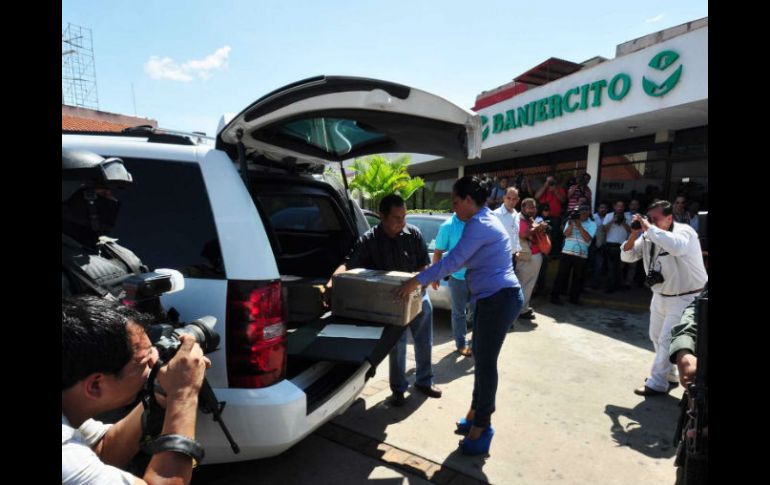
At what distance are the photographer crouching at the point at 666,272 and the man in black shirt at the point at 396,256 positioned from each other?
1917 mm

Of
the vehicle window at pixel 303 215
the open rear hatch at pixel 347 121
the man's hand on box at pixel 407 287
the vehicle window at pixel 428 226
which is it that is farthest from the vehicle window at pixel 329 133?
the vehicle window at pixel 428 226

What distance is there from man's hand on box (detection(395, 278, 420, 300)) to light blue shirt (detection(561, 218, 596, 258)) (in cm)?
504

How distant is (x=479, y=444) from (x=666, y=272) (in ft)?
7.09

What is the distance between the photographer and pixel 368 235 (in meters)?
3.44

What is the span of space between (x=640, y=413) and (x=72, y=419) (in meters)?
3.83

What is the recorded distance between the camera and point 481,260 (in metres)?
2.70

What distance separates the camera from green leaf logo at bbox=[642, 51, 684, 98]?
7.05m

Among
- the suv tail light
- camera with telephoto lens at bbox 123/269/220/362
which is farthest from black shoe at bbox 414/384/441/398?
camera with telephoto lens at bbox 123/269/220/362

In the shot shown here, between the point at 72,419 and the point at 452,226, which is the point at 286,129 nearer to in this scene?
the point at 72,419

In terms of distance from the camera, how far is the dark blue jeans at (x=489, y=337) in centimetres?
266

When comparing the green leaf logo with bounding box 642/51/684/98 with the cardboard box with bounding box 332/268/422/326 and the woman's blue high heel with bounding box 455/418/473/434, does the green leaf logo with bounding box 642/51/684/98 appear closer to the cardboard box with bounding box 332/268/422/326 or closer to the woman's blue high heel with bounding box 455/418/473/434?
the cardboard box with bounding box 332/268/422/326

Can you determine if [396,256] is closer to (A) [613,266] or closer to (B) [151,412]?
(B) [151,412]

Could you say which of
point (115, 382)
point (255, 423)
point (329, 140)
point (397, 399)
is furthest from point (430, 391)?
point (115, 382)
